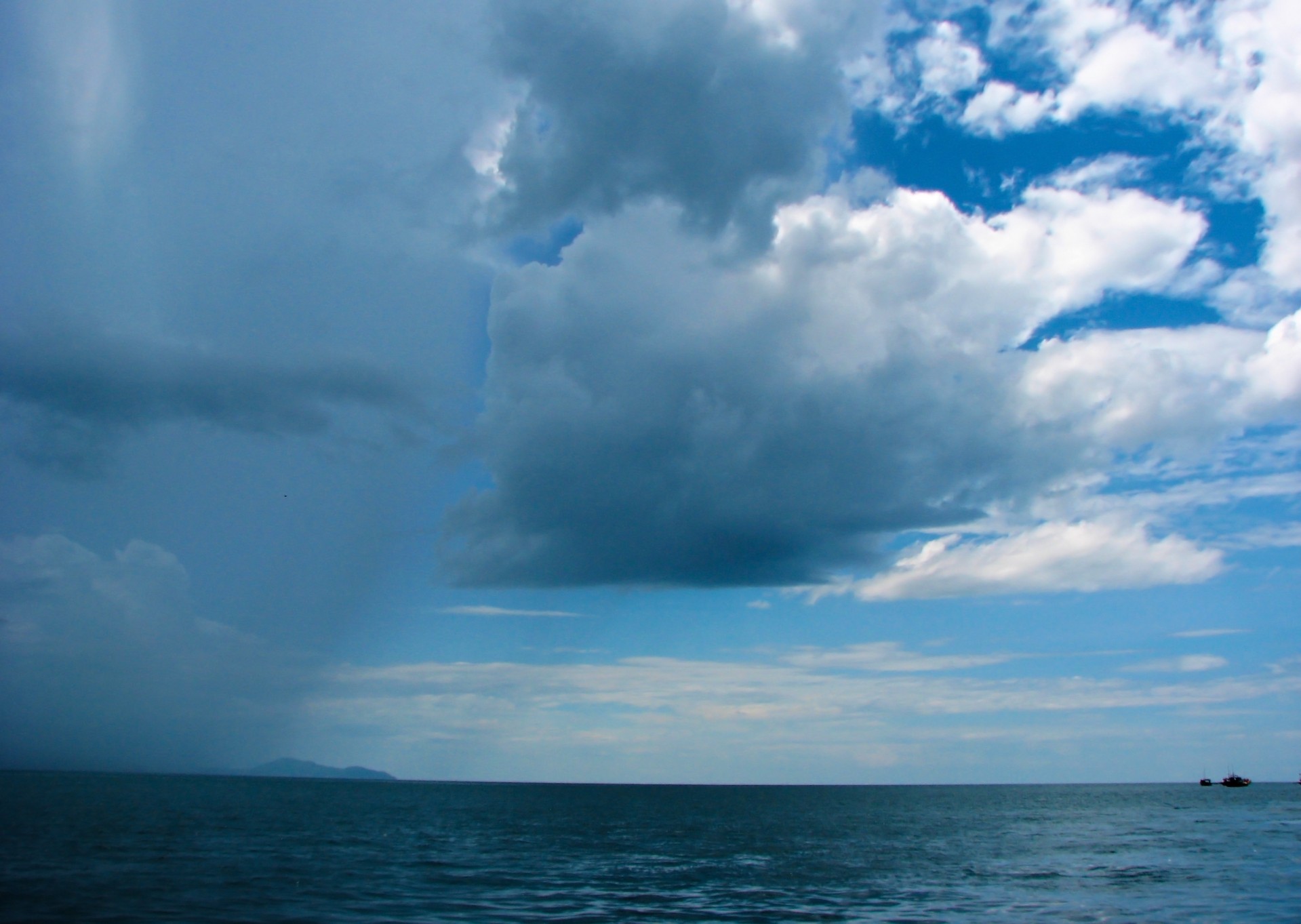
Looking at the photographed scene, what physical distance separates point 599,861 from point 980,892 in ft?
107

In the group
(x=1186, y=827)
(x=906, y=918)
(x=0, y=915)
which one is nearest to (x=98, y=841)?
(x=0, y=915)

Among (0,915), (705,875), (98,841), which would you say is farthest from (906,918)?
(98,841)

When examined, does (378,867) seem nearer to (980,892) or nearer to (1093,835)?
(980,892)

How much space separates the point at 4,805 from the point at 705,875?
128177 mm

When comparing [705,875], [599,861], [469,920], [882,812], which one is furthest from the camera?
[882,812]

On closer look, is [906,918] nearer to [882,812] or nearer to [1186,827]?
[1186,827]

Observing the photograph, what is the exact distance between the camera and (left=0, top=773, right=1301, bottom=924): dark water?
50.3 meters

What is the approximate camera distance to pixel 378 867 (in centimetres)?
6925

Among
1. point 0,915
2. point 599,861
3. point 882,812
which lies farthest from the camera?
point 882,812

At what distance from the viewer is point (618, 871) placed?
7069 centimetres

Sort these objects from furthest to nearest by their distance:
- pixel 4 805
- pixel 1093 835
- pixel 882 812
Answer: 1. pixel 882 812
2. pixel 4 805
3. pixel 1093 835

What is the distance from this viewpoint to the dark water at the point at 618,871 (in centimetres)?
5028

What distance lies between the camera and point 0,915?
43.3 m

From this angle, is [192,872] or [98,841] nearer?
[192,872]
